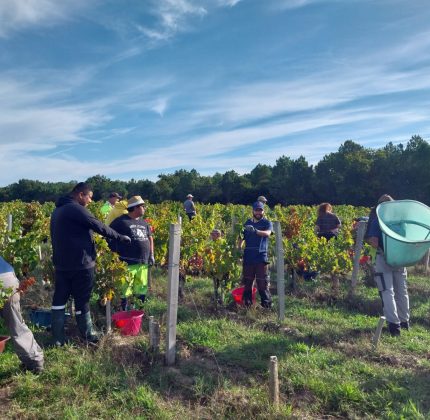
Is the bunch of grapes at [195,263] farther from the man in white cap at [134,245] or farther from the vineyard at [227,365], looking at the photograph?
the man in white cap at [134,245]

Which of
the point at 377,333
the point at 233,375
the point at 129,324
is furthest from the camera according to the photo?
the point at 129,324

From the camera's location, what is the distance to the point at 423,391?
3.39 metres

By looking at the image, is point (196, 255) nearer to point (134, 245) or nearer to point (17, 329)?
point (134, 245)

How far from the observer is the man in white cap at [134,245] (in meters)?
5.07

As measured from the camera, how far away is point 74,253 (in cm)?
412

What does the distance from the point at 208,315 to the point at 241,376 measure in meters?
1.87

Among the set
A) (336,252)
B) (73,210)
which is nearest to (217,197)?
(336,252)

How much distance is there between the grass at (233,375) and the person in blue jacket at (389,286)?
167 millimetres

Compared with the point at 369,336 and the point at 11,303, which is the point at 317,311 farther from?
the point at 11,303

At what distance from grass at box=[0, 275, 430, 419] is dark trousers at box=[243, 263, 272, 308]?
2.09ft

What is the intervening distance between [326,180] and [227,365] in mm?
37560

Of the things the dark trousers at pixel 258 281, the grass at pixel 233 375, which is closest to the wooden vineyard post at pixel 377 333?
the grass at pixel 233 375

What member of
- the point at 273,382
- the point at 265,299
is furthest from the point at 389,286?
the point at 273,382

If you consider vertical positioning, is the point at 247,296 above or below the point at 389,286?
below
